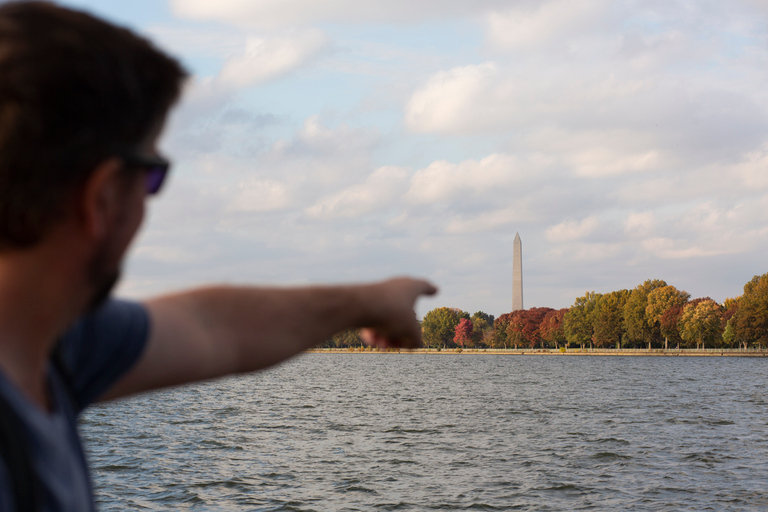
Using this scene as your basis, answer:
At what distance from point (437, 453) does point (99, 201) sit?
98.5ft

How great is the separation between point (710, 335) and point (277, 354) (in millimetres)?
145334

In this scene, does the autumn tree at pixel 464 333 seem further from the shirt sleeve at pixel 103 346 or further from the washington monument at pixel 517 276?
the shirt sleeve at pixel 103 346

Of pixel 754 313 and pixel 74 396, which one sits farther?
pixel 754 313

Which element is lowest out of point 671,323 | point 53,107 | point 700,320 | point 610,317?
point 671,323

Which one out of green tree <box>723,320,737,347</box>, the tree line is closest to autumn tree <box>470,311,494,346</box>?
the tree line

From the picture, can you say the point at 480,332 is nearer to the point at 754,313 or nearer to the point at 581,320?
the point at 581,320

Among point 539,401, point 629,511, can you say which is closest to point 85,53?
point 629,511

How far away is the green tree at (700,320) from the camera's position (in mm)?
122875

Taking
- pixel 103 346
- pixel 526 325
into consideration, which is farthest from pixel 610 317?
pixel 103 346

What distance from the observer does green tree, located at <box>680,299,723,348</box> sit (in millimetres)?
122875

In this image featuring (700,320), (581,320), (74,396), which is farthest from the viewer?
(581,320)

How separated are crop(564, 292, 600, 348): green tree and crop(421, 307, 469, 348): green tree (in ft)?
143

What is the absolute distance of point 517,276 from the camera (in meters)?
160

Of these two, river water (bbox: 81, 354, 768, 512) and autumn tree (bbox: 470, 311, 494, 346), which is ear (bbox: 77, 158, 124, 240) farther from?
autumn tree (bbox: 470, 311, 494, 346)
